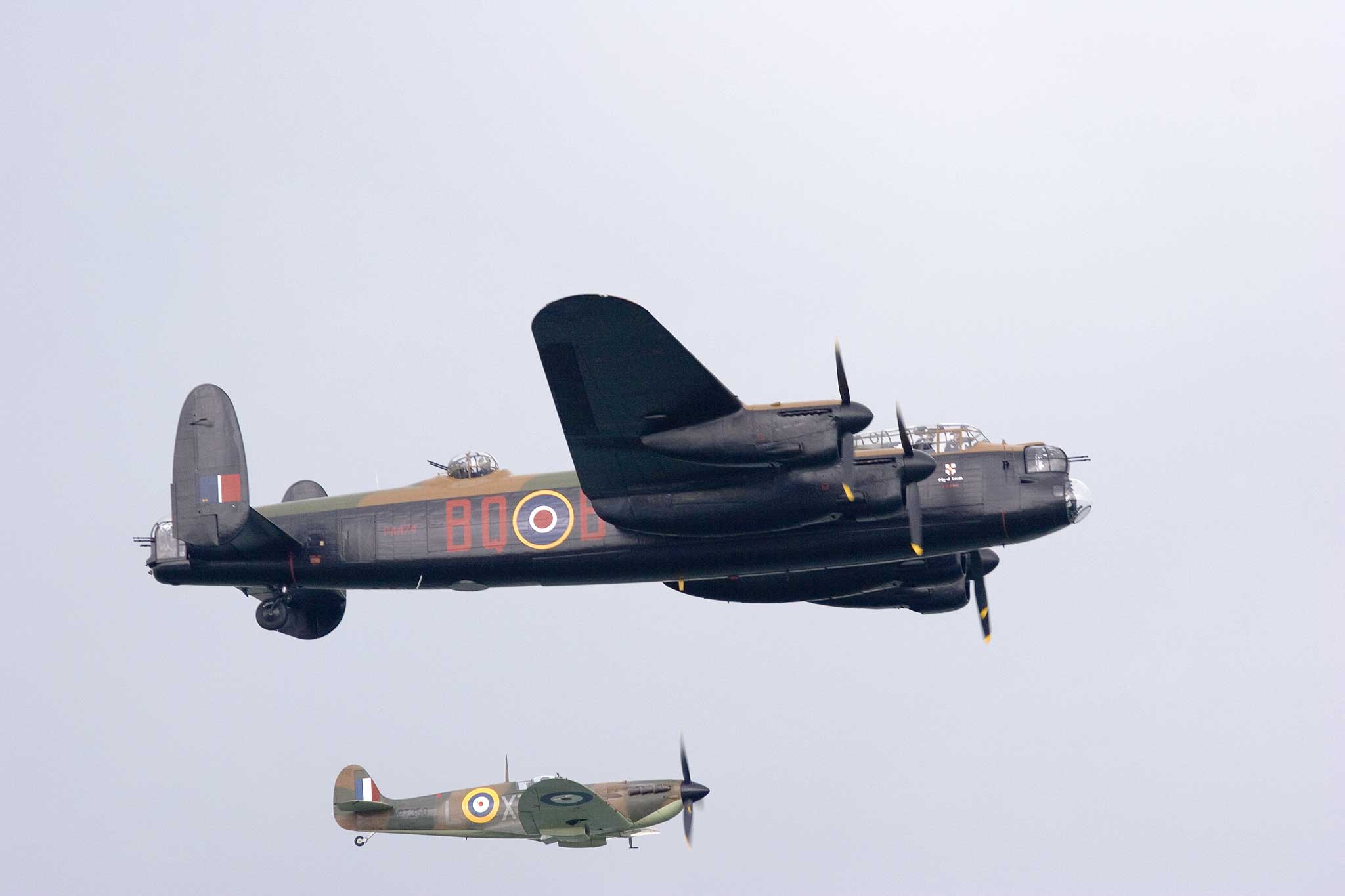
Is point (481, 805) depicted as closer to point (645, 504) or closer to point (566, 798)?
point (566, 798)

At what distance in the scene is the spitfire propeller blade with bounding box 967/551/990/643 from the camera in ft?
109

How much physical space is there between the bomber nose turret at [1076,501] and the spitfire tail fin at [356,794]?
20514 millimetres

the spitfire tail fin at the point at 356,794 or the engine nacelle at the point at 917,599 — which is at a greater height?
the engine nacelle at the point at 917,599

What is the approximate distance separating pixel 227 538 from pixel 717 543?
30.7ft

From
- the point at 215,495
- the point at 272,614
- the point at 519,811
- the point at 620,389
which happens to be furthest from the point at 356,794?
the point at 620,389

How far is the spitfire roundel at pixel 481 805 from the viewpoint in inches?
1553

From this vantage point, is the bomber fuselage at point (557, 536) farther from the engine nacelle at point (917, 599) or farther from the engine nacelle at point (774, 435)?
the engine nacelle at point (917, 599)

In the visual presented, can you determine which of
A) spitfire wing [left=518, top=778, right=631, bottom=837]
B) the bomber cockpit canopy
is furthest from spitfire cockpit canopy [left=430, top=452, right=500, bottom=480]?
spitfire wing [left=518, top=778, right=631, bottom=837]

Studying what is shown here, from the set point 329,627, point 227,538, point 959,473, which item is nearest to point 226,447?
point 227,538

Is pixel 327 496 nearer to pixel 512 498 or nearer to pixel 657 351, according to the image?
pixel 512 498

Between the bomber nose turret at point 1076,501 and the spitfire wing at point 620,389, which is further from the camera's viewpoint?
the bomber nose turret at point 1076,501

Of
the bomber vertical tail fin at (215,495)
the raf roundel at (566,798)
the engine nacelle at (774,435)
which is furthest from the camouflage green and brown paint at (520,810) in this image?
the engine nacelle at (774,435)

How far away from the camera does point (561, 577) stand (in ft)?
98.8

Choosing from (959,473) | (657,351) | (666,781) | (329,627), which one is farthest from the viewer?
(666,781)
